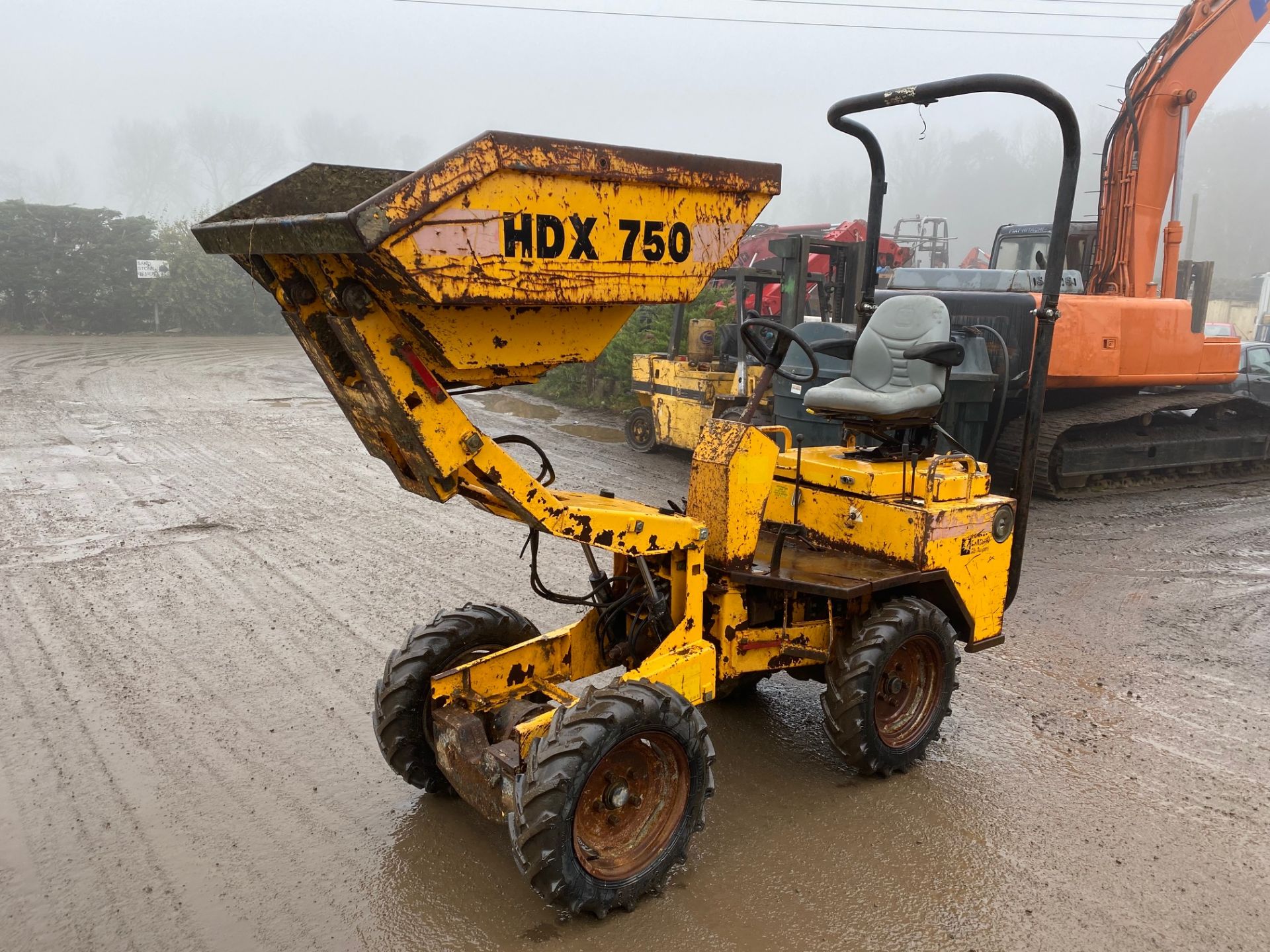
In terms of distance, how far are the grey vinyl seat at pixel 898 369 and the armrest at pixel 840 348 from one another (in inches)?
2.5

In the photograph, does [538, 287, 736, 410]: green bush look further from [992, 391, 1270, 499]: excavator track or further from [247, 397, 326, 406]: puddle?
[992, 391, 1270, 499]: excavator track

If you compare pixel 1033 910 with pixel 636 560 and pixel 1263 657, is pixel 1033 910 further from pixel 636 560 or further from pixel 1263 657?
pixel 1263 657

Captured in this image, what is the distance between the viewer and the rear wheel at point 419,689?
3492 millimetres

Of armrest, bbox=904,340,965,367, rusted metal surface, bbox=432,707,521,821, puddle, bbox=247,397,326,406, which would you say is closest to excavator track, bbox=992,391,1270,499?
armrest, bbox=904,340,965,367

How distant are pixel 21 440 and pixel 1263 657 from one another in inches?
432

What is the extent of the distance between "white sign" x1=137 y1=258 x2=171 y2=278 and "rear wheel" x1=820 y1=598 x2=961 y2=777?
2449 centimetres

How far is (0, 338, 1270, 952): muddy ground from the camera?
3061 mm

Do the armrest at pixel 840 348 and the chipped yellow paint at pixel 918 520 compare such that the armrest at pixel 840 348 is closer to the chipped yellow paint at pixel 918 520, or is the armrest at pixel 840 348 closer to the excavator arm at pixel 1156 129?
the chipped yellow paint at pixel 918 520

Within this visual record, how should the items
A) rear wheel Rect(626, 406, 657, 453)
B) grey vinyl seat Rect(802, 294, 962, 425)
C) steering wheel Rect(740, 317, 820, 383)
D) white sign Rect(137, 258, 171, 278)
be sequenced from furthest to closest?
white sign Rect(137, 258, 171, 278)
rear wheel Rect(626, 406, 657, 453)
grey vinyl seat Rect(802, 294, 962, 425)
steering wheel Rect(740, 317, 820, 383)

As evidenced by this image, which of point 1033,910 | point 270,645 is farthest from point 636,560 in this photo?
point 270,645

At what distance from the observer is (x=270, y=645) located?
5.07 metres

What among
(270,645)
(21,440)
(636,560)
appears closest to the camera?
(636,560)

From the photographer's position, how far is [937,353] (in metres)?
4.34

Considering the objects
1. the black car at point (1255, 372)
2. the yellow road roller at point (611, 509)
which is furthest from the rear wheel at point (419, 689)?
the black car at point (1255, 372)
